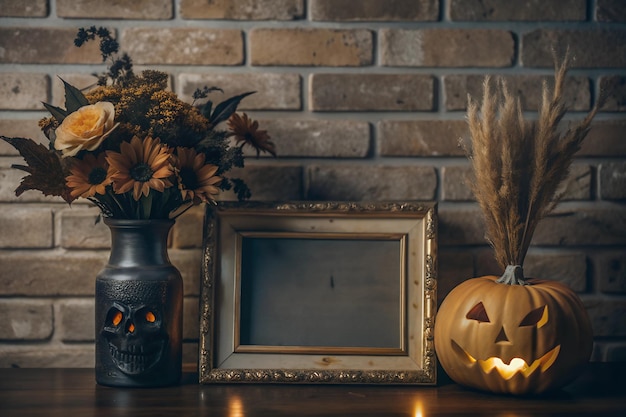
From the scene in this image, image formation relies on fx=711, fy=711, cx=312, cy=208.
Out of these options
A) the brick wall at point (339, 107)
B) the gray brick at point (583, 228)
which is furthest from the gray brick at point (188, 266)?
the gray brick at point (583, 228)

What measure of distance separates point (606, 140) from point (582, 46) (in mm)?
199

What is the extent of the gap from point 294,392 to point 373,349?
0.57 feet

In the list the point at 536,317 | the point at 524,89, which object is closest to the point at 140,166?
the point at 536,317

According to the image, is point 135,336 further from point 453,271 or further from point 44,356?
point 453,271

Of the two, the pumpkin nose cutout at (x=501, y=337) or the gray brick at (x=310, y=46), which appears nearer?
the pumpkin nose cutout at (x=501, y=337)

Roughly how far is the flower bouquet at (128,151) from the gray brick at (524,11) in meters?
0.59

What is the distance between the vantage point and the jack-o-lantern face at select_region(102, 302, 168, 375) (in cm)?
121

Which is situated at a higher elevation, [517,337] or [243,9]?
[243,9]

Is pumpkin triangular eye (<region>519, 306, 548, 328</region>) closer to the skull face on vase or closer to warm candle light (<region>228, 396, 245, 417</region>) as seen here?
warm candle light (<region>228, 396, 245, 417</region>)

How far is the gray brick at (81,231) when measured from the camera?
1.45 metres

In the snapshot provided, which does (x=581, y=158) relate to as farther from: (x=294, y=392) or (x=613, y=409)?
(x=294, y=392)

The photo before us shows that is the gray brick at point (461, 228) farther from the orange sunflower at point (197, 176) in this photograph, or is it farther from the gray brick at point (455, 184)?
the orange sunflower at point (197, 176)

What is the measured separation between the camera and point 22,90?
1.45m

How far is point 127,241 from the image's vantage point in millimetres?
1233
